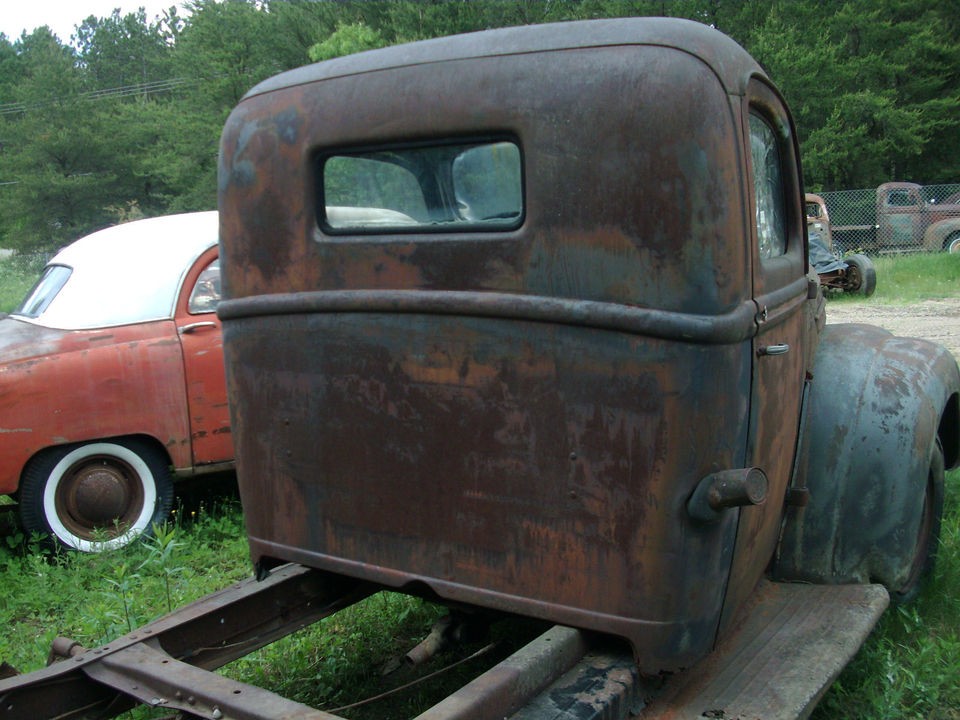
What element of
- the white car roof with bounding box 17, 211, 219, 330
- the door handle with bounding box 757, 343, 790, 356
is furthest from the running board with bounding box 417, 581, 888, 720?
the white car roof with bounding box 17, 211, 219, 330

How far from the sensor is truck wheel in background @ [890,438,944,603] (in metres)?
3.57

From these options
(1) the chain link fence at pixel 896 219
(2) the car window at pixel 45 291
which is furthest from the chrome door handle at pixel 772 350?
Result: (1) the chain link fence at pixel 896 219

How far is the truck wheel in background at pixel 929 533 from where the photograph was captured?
357 centimetres

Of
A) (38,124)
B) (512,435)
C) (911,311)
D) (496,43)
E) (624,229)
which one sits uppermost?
(38,124)

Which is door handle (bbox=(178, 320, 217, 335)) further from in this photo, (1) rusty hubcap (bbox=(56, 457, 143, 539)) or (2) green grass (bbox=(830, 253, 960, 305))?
(2) green grass (bbox=(830, 253, 960, 305))

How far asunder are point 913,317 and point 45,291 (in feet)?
35.3

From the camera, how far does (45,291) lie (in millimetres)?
5582

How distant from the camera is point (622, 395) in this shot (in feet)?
7.41

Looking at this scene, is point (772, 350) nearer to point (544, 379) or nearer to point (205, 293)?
point (544, 379)

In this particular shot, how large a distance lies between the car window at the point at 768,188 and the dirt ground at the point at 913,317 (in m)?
7.52

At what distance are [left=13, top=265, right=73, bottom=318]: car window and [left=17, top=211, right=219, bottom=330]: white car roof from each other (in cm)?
5

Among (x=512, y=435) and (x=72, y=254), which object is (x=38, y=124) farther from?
(x=512, y=435)

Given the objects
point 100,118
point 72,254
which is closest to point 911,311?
point 72,254

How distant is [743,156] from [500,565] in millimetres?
1211
